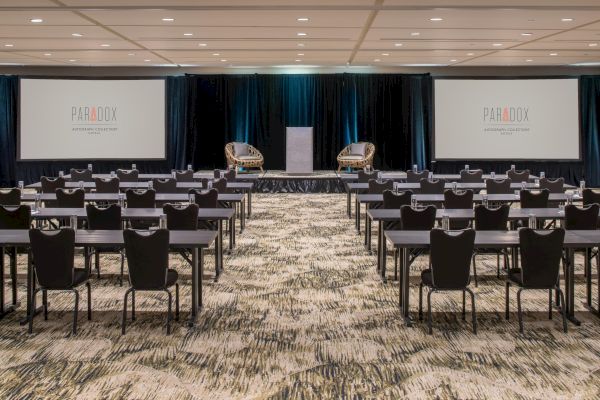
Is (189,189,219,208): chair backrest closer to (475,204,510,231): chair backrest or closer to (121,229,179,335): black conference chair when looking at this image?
(475,204,510,231): chair backrest

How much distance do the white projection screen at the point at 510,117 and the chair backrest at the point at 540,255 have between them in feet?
46.4

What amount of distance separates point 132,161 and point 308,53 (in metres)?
6.95

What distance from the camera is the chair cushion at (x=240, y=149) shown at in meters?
19.7

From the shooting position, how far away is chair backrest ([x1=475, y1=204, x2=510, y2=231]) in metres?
7.68

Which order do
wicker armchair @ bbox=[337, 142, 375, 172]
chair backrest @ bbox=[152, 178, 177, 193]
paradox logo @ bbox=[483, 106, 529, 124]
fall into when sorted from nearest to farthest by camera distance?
chair backrest @ bbox=[152, 178, 177, 193] < wicker armchair @ bbox=[337, 142, 375, 172] < paradox logo @ bbox=[483, 106, 529, 124]

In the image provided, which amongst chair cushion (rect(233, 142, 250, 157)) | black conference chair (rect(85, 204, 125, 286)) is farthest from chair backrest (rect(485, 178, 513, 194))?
chair cushion (rect(233, 142, 250, 157))

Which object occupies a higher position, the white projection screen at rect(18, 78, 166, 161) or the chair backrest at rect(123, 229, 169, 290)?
the white projection screen at rect(18, 78, 166, 161)

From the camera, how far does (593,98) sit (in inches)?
770

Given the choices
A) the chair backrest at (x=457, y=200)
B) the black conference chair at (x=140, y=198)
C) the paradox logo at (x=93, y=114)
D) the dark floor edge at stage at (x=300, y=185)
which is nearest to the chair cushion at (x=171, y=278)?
the black conference chair at (x=140, y=198)

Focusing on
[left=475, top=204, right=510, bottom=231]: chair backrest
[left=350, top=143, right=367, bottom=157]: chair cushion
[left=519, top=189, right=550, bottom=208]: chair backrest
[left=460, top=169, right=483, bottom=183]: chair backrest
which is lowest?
[left=475, top=204, right=510, bottom=231]: chair backrest

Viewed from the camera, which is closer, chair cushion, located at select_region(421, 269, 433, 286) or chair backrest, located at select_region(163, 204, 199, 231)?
chair cushion, located at select_region(421, 269, 433, 286)

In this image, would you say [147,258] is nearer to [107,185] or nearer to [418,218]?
Result: [418,218]

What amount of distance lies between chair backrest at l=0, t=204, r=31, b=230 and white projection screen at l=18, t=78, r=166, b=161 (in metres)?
12.3

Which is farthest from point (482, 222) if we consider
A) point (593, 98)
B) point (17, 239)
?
point (593, 98)
